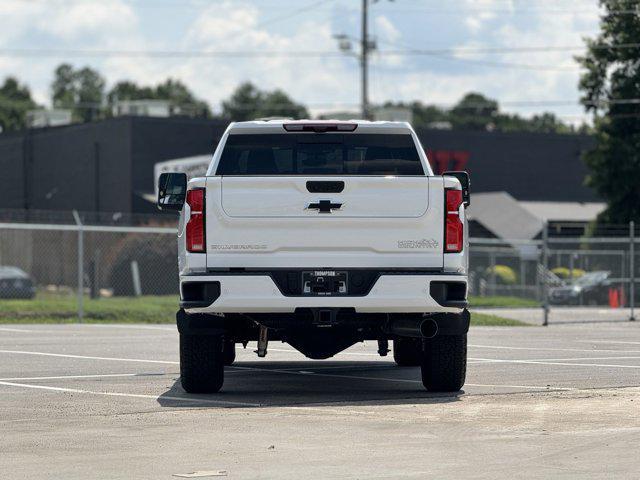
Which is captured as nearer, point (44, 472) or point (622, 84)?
point (44, 472)

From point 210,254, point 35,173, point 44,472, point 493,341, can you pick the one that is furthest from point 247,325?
point 35,173

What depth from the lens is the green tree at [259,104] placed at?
14212cm

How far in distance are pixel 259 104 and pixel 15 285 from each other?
12376 cm

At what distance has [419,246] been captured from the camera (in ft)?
39.3

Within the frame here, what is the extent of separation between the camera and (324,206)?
11.9m

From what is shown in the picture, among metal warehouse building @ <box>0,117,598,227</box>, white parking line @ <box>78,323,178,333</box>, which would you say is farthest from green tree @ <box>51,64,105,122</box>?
white parking line @ <box>78,323,178,333</box>

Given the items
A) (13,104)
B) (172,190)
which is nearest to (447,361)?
(172,190)

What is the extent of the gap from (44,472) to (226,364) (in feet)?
24.8

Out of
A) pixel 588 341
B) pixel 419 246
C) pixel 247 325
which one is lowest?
pixel 588 341

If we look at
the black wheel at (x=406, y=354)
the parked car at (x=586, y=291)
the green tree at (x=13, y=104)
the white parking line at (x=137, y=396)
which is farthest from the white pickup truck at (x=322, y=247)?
the green tree at (x=13, y=104)

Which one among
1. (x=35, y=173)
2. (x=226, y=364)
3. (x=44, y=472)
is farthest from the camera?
(x=35, y=173)

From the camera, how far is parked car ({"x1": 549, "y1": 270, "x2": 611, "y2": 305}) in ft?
120

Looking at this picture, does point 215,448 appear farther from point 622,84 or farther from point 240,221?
point 622,84

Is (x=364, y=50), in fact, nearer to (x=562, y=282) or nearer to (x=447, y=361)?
(x=562, y=282)
